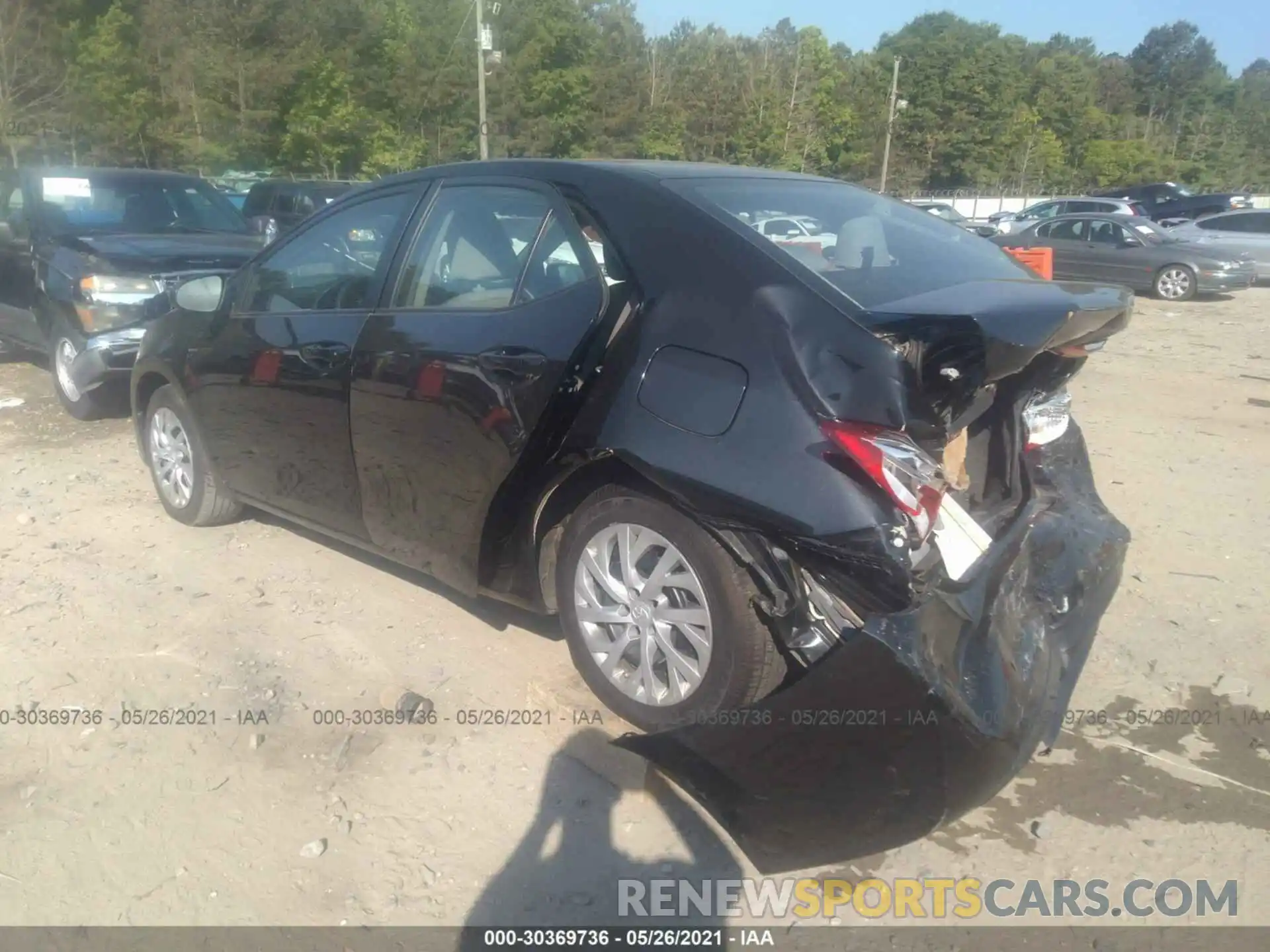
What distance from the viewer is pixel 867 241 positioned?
11.2ft

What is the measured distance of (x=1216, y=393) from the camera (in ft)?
28.9

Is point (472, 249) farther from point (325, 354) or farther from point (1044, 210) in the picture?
point (1044, 210)

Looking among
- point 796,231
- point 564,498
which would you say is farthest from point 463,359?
point 796,231

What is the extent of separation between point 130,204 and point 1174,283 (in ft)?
50.6

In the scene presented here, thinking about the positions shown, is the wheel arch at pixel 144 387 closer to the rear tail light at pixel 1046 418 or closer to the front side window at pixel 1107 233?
the rear tail light at pixel 1046 418

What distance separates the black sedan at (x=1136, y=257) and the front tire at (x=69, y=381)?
13.2 m

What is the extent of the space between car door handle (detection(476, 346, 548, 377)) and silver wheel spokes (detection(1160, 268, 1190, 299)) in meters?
16.4

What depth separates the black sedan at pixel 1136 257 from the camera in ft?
54.3

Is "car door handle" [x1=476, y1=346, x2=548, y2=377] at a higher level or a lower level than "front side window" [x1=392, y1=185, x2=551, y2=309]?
lower

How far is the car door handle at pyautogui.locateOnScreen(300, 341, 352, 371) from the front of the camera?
3.95m

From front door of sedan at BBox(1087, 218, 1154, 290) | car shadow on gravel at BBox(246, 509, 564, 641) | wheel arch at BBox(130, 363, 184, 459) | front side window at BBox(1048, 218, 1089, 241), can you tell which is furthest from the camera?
front side window at BBox(1048, 218, 1089, 241)

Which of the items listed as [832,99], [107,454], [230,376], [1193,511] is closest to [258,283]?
[230,376]

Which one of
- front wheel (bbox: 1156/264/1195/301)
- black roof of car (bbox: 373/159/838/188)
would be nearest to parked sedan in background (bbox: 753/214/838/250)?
black roof of car (bbox: 373/159/838/188)

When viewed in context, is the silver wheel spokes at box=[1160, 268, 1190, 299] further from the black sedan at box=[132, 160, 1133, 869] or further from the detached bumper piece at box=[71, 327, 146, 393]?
the detached bumper piece at box=[71, 327, 146, 393]
